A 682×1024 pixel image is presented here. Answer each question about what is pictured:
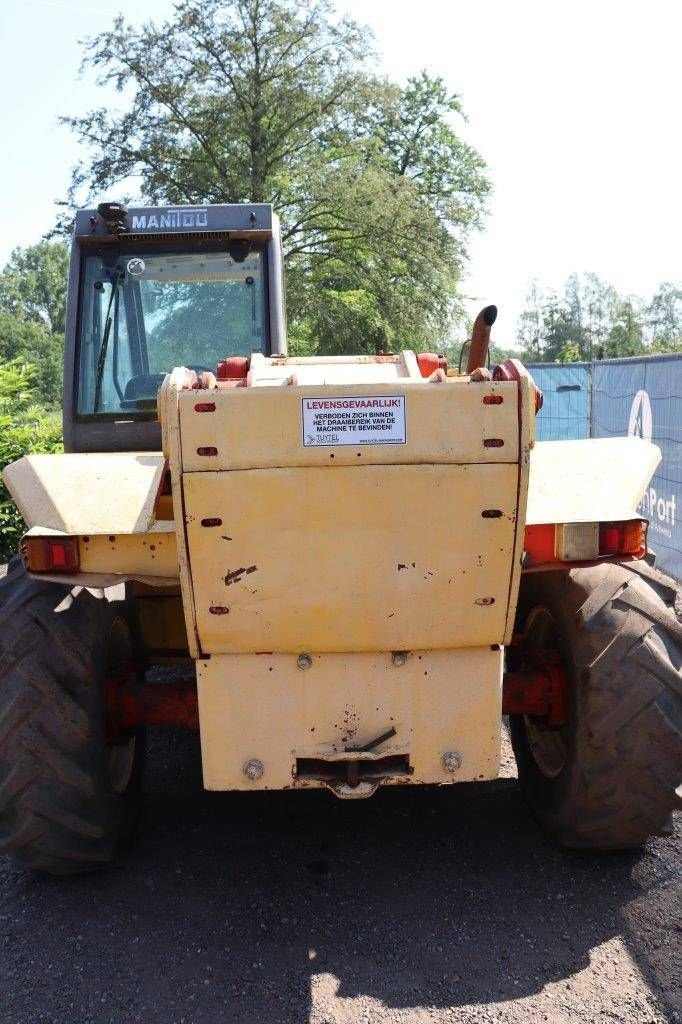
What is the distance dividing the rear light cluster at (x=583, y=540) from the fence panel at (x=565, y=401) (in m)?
10.9

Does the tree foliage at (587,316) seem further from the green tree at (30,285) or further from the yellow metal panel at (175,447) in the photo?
the yellow metal panel at (175,447)

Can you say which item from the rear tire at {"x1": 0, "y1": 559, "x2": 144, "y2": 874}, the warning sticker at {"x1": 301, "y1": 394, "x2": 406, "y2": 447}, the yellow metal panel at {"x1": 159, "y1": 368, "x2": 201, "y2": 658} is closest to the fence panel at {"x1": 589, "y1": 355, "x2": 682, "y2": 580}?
the warning sticker at {"x1": 301, "y1": 394, "x2": 406, "y2": 447}

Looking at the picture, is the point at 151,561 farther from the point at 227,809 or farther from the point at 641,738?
the point at 641,738

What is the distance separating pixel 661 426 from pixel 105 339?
522 cm

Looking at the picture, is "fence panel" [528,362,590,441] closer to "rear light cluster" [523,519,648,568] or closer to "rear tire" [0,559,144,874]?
"rear light cluster" [523,519,648,568]

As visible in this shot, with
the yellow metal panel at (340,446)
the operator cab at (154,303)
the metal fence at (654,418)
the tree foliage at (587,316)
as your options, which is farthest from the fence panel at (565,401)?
the tree foliage at (587,316)

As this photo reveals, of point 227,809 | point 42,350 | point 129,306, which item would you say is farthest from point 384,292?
point 42,350

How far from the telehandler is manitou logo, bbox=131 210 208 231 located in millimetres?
1853

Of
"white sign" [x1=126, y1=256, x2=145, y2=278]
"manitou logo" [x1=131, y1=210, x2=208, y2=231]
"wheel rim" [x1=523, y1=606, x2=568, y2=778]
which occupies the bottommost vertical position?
"wheel rim" [x1=523, y1=606, x2=568, y2=778]

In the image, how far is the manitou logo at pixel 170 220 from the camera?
550cm

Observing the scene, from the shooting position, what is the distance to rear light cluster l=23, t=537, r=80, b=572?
322 centimetres

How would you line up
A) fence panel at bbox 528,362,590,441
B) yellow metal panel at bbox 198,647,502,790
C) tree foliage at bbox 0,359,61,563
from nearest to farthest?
yellow metal panel at bbox 198,647,502,790 < tree foliage at bbox 0,359,61,563 < fence panel at bbox 528,362,590,441

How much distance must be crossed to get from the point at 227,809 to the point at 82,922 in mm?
969

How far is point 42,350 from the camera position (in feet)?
221
